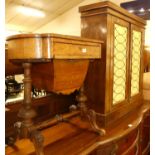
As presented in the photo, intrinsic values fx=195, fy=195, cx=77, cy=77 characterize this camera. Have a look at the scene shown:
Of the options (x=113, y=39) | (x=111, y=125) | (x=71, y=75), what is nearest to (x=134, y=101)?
(x=111, y=125)

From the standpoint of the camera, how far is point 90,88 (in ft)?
7.00

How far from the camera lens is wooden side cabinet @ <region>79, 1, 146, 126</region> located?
6.54 ft

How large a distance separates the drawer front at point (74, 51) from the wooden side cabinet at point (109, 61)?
347 mm

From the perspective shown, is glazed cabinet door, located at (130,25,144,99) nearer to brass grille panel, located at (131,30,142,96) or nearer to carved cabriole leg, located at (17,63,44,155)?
brass grille panel, located at (131,30,142,96)

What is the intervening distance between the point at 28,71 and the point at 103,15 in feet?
3.32

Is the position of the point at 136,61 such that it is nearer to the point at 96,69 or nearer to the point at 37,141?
the point at 96,69

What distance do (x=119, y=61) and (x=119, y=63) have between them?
0.9 inches

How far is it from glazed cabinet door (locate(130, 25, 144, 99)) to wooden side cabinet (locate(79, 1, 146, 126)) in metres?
0.08

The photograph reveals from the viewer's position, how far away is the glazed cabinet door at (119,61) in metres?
2.11

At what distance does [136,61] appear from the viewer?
2.73 m

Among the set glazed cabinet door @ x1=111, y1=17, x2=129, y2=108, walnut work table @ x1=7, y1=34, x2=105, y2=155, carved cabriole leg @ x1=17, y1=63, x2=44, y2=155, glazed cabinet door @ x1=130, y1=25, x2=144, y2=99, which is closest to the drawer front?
walnut work table @ x1=7, y1=34, x2=105, y2=155

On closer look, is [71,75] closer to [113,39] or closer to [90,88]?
[90,88]

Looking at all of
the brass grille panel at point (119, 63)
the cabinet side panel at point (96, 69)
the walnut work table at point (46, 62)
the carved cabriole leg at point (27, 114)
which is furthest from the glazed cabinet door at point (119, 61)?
the carved cabriole leg at point (27, 114)

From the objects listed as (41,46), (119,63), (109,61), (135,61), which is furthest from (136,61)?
(41,46)
